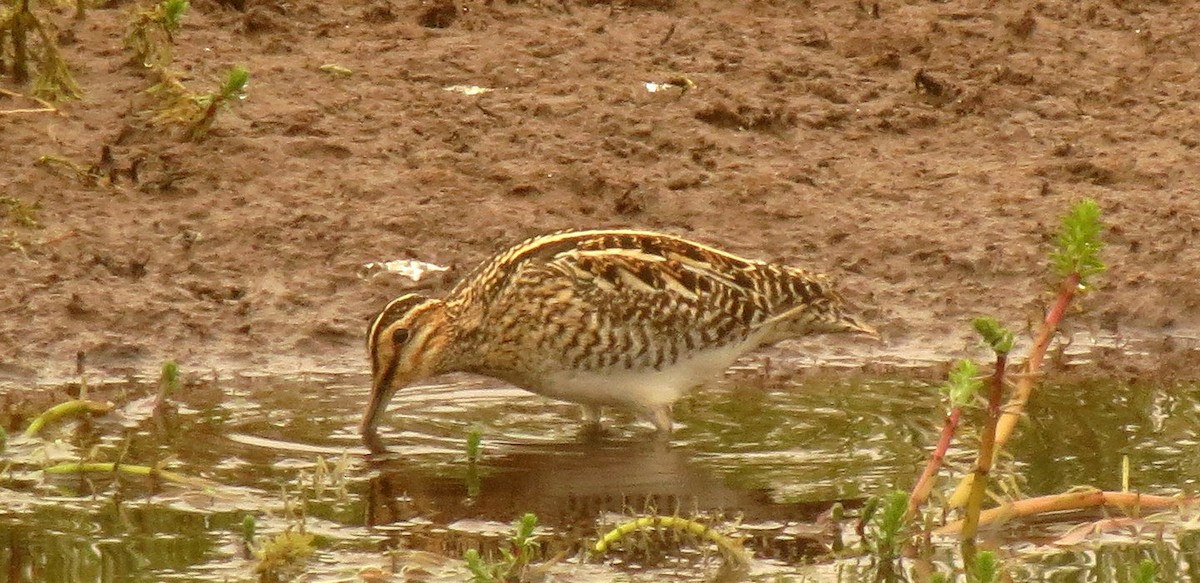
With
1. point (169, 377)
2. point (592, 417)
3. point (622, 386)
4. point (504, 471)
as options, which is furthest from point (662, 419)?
point (169, 377)

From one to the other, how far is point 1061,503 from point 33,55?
538 cm

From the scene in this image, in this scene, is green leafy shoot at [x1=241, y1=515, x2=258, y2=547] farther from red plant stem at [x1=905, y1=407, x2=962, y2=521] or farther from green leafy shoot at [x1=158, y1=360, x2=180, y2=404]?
red plant stem at [x1=905, y1=407, x2=962, y2=521]

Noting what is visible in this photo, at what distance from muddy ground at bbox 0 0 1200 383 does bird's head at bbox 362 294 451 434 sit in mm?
831

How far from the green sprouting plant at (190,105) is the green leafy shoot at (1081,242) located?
4.73 m

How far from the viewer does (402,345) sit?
27.3ft

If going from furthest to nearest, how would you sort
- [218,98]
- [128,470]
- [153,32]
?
1. [153,32]
2. [218,98]
3. [128,470]

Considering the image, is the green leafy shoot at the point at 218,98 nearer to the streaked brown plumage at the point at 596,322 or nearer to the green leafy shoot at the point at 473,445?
the streaked brown plumage at the point at 596,322

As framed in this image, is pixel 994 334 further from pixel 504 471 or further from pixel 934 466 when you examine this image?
pixel 504 471

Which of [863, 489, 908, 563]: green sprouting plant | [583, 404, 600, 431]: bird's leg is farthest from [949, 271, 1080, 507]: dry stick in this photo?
[583, 404, 600, 431]: bird's leg

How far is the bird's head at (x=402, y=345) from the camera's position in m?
8.23

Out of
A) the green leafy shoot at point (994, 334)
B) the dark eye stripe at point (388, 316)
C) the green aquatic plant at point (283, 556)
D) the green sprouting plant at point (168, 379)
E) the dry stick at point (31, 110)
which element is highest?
Answer: the dry stick at point (31, 110)

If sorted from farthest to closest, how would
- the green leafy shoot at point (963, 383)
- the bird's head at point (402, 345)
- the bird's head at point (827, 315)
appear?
the bird's head at point (827, 315)
the bird's head at point (402, 345)
the green leafy shoot at point (963, 383)

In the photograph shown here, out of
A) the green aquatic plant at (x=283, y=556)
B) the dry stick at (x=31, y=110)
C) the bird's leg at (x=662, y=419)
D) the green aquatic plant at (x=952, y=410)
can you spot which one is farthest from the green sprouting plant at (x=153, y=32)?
the green aquatic plant at (x=952, y=410)

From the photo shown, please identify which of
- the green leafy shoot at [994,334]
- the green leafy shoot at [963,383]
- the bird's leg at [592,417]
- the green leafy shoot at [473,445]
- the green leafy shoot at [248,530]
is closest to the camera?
the green leafy shoot at [994,334]
